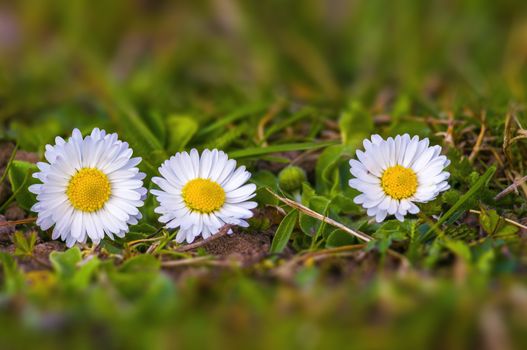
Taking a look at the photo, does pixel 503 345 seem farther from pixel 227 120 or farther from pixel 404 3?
pixel 404 3

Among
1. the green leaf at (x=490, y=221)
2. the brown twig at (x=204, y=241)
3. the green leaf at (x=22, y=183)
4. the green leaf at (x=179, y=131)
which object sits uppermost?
the green leaf at (x=179, y=131)

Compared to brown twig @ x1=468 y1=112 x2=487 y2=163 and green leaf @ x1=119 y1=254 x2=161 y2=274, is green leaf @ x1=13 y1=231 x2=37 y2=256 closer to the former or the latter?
green leaf @ x1=119 y1=254 x2=161 y2=274

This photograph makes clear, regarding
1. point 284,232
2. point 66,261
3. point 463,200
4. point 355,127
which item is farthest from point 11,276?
point 355,127

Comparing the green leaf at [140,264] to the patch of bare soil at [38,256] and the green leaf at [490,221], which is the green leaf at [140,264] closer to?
the patch of bare soil at [38,256]

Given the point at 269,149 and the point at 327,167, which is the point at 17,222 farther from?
the point at 327,167

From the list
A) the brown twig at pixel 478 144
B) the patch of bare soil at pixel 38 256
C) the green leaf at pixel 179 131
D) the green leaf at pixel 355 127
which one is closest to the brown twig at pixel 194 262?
the patch of bare soil at pixel 38 256

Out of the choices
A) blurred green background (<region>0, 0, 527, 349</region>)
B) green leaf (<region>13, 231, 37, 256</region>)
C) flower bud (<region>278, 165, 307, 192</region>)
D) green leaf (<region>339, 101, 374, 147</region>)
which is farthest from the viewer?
green leaf (<region>339, 101, 374, 147</region>)

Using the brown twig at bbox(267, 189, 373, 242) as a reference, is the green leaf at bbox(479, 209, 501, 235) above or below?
Answer: above

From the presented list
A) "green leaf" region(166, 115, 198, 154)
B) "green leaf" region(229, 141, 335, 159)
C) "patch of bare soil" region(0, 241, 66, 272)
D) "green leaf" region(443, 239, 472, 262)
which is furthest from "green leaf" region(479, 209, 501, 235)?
"patch of bare soil" region(0, 241, 66, 272)
